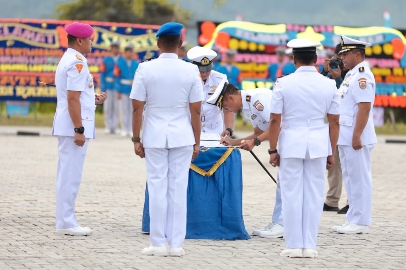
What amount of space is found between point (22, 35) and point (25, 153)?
907 cm

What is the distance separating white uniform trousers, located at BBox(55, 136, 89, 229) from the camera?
9.91m

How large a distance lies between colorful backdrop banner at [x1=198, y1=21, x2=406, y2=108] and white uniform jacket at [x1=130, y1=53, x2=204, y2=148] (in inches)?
739

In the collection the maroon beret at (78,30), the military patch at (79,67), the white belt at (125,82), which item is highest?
the maroon beret at (78,30)

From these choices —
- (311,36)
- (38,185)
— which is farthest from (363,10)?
(38,185)

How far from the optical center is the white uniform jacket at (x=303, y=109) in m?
8.80

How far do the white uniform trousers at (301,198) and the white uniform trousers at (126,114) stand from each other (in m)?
16.7

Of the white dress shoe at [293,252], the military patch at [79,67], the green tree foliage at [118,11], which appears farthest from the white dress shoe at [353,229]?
the green tree foliage at [118,11]

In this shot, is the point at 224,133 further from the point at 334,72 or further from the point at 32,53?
the point at 32,53

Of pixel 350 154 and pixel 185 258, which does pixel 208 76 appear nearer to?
pixel 350 154

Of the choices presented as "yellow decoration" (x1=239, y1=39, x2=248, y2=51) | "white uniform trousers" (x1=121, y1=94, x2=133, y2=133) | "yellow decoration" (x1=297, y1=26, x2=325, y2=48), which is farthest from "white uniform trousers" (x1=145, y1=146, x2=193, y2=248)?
"yellow decoration" (x1=297, y1=26, x2=325, y2=48)

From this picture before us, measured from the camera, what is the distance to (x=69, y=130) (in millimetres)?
9867

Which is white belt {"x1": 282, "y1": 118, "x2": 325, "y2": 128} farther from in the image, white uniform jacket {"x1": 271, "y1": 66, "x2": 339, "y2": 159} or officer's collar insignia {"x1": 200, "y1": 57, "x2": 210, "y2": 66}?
officer's collar insignia {"x1": 200, "y1": 57, "x2": 210, "y2": 66}

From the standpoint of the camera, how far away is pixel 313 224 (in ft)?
29.2

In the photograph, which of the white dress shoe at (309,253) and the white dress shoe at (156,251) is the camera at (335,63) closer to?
the white dress shoe at (309,253)
